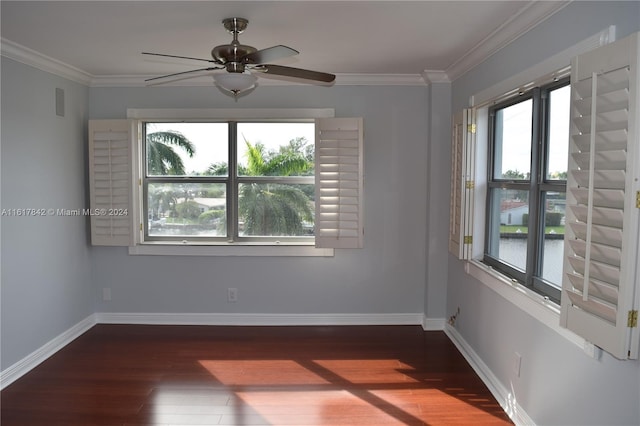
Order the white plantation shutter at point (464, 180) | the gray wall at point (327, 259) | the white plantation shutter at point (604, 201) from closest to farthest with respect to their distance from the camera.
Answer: the white plantation shutter at point (604, 201) → the white plantation shutter at point (464, 180) → the gray wall at point (327, 259)

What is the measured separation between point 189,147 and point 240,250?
111 cm

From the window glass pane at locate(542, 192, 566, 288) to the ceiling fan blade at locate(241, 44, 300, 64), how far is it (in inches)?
63.4

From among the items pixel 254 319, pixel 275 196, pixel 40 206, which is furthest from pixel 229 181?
pixel 40 206

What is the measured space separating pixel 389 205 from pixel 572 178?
2.36 meters

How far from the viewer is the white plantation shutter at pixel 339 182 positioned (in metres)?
4.01

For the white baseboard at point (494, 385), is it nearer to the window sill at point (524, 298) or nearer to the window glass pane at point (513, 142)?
the window sill at point (524, 298)

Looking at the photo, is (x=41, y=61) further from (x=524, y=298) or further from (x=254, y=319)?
(x=524, y=298)

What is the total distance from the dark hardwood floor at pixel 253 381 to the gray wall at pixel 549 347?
31 centimetres

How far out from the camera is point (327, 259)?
433 cm

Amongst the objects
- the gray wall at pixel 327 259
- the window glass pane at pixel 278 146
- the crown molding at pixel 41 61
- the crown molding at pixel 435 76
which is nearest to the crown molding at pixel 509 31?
the crown molding at pixel 435 76

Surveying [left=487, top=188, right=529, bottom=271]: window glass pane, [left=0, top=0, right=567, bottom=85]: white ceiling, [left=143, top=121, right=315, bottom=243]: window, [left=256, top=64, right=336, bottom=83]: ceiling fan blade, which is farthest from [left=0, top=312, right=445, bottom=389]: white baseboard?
[left=256, top=64, right=336, bottom=83]: ceiling fan blade

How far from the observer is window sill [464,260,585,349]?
2.24 metres

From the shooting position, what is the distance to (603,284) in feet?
5.80

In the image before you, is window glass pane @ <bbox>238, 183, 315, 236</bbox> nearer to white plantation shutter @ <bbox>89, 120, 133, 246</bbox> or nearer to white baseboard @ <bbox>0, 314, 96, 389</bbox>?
white plantation shutter @ <bbox>89, 120, 133, 246</bbox>
